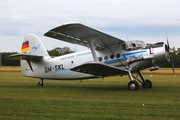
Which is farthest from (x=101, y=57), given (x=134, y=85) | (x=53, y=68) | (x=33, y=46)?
(x=33, y=46)

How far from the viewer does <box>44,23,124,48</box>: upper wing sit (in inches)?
477

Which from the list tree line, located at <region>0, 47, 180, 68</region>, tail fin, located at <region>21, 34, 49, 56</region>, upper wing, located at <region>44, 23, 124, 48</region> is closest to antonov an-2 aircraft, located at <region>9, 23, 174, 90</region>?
upper wing, located at <region>44, 23, 124, 48</region>

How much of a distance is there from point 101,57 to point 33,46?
516 cm

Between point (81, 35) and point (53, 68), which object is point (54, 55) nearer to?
point (53, 68)

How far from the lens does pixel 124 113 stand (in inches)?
268

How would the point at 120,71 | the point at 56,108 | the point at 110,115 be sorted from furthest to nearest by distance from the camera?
the point at 120,71
the point at 56,108
the point at 110,115

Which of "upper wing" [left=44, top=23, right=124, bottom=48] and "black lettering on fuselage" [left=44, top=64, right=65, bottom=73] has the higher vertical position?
"upper wing" [left=44, top=23, right=124, bottom=48]

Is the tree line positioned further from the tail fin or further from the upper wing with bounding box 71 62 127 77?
the upper wing with bounding box 71 62 127 77

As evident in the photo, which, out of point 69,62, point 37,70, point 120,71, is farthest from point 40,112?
point 37,70

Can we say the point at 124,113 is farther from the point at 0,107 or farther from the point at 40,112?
the point at 0,107

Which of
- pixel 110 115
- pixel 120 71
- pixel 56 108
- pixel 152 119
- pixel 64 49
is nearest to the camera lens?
pixel 152 119

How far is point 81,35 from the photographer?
13398 mm

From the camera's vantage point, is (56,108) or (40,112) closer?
(40,112)

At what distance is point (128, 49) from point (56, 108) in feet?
24.3
